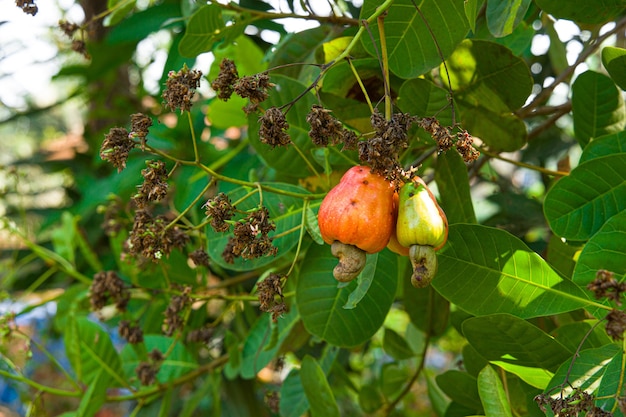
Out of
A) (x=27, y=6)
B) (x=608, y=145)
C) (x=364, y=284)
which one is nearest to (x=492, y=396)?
(x=364, y=284)

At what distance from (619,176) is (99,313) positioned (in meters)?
0.93

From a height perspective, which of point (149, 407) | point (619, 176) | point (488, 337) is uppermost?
point (619, 176)

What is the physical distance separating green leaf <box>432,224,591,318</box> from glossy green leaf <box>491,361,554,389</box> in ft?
0.23

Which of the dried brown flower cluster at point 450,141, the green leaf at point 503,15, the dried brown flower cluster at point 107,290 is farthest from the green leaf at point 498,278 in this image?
the dried brown flower cluster at point 107,290

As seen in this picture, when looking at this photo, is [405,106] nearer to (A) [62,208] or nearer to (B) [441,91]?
(B) [441,91]

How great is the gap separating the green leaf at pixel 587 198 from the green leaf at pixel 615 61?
135mm

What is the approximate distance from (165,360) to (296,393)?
0.29 m

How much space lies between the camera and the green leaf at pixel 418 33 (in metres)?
0.85

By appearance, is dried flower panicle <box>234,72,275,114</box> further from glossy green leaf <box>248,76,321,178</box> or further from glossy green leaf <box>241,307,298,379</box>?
glossy green leaf <box>241,307,298,379</box>

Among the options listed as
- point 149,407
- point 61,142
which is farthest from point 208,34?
point 61,142

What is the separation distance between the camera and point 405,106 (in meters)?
0.90

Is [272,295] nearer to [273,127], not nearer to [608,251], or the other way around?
[273,127]

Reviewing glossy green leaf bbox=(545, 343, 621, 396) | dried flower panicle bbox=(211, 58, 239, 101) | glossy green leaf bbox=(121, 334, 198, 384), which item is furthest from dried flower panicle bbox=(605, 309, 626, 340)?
glossy green leaf bbox=(121, 334, 198, 384)

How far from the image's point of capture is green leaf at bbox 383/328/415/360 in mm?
1514
